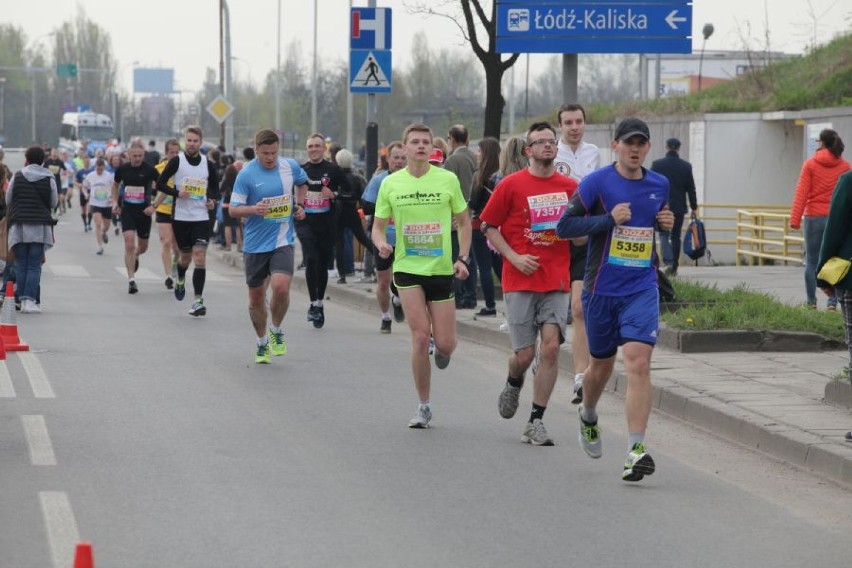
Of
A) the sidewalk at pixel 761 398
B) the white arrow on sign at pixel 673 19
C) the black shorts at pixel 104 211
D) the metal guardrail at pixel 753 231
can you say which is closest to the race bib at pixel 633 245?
the sidewalk at pixel 761 398

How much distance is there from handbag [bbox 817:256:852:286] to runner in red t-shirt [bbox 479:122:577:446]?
150 centimetres

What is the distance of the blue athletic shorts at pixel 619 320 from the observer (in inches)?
321

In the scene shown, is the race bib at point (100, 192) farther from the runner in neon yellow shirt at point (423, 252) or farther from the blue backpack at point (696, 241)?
the runner in neon yellow shirt at point (423, 252)

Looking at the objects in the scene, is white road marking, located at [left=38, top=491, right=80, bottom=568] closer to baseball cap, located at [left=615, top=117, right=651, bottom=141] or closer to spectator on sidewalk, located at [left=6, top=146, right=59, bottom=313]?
baseball cap, located at [left=615, top=117, right=651, bottom=141]

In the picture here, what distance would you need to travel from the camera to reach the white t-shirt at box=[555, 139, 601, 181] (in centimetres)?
1145

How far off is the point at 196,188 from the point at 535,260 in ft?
30.4

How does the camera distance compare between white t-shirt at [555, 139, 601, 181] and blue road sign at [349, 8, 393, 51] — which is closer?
white t-shirt at [555, 139, 601, 181]

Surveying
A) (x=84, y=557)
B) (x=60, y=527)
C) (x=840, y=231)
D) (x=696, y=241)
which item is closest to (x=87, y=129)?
(x=696, y=241)

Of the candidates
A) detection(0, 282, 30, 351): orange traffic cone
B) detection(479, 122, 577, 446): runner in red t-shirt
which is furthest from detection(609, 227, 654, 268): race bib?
detection(0, 282, 30, 351): orange traffic cone

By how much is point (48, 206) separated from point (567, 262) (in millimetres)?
9384

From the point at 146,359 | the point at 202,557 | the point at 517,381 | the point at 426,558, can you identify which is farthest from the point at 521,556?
the point at 146,359

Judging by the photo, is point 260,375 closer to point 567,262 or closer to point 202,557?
point 567,262

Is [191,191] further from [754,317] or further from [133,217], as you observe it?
[754,317]

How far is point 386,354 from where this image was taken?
1409cm
